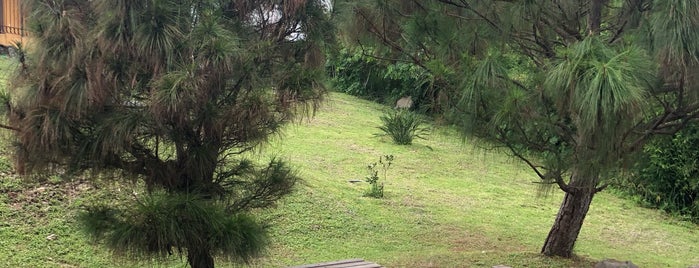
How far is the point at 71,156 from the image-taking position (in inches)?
140

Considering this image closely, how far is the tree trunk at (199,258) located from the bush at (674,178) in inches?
281

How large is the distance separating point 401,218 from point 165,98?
4.91 meters

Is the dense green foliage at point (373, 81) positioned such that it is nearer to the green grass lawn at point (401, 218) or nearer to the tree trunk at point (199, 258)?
the green grass lawn at point (401, 218)

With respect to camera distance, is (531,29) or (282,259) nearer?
(531,29)

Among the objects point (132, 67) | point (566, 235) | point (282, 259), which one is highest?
point (132, 67)

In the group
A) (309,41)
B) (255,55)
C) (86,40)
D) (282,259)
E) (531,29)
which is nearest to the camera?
(86,40)

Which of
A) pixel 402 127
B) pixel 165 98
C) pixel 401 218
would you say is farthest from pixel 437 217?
pixel 165 98

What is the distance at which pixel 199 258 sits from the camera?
3.88m

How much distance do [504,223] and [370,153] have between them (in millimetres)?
3397

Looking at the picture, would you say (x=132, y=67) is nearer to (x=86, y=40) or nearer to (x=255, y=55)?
(x=86, y=40)

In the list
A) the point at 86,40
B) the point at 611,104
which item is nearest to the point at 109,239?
the point at 86,40

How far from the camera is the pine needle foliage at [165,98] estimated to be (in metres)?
3.38

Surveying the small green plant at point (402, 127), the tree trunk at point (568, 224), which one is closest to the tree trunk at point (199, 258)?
the tree trunk at point (568, 224)

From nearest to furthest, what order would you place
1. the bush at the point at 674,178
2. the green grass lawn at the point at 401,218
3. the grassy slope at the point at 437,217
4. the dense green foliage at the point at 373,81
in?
the green grass lawn at the point at 401,218
the grassy slope at the point at 437,217
the bush at the point at 674,178
the dense green foliage at the point at 373,81
